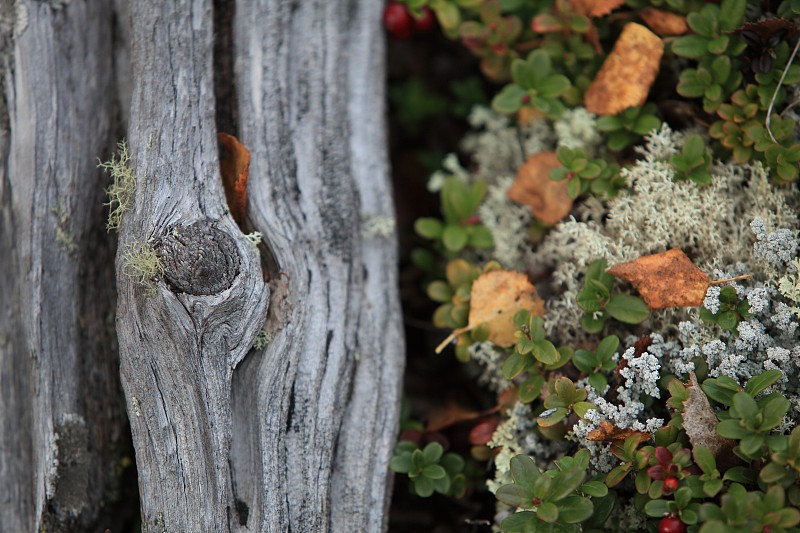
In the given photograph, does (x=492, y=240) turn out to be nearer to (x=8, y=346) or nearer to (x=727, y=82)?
(x=727, y=82)

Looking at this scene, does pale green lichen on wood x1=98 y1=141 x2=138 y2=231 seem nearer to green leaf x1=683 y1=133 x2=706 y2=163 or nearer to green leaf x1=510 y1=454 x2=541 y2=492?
green leaf x1=510 y1=454 x2=541 y2=492

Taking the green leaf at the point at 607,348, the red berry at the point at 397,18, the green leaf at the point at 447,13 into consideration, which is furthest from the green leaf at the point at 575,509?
the red berry at the point at 397,18

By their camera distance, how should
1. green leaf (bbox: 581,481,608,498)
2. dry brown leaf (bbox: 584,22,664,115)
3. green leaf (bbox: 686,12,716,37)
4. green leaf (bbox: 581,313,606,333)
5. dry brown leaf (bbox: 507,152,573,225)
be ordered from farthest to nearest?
dry brown leaf (bbox: 507,152,573,225) < dry brown leaf (bbox: 584,22,664,115) < green leaf (bbox: 686,12,716,37) < green leaf (bbox: 581,313,606,333) < green leaf (bbox: 581,481,608,498)

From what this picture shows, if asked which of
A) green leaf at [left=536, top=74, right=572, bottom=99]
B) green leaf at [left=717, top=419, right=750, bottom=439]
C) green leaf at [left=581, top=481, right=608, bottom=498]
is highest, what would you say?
green leaf at [left=536, top=74, right=572, bottom=99]

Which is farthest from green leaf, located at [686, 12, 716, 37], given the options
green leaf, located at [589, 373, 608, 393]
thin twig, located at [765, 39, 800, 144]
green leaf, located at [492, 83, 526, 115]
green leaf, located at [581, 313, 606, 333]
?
green leaf, located at [589, 373, 608, 393]

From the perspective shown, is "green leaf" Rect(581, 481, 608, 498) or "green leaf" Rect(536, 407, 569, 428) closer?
"green leaf" Rect(581, 481, 608, 498)

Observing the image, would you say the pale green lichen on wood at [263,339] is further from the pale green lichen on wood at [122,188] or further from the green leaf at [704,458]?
the green leaf at [704,458]
